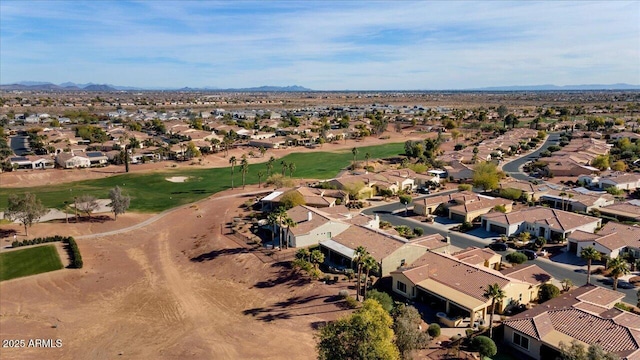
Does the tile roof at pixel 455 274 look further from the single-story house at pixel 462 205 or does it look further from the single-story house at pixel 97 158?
the single-story house at pixel 97 158

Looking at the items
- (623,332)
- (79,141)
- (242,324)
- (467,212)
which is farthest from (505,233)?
(79,141)

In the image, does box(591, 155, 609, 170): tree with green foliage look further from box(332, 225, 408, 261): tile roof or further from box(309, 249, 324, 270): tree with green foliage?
box(309, 249, 324, 270): tree with green foliage

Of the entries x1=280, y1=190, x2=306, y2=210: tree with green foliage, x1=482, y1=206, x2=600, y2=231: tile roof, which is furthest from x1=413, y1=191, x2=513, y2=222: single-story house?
x1=280, y1=190, x2=306, y2=210: tree with green foliage

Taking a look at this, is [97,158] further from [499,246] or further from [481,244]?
[499,246]

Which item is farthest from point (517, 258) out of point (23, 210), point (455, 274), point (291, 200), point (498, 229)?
point (23, 210)

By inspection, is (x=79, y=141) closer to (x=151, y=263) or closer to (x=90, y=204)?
(x=90, y=204)
